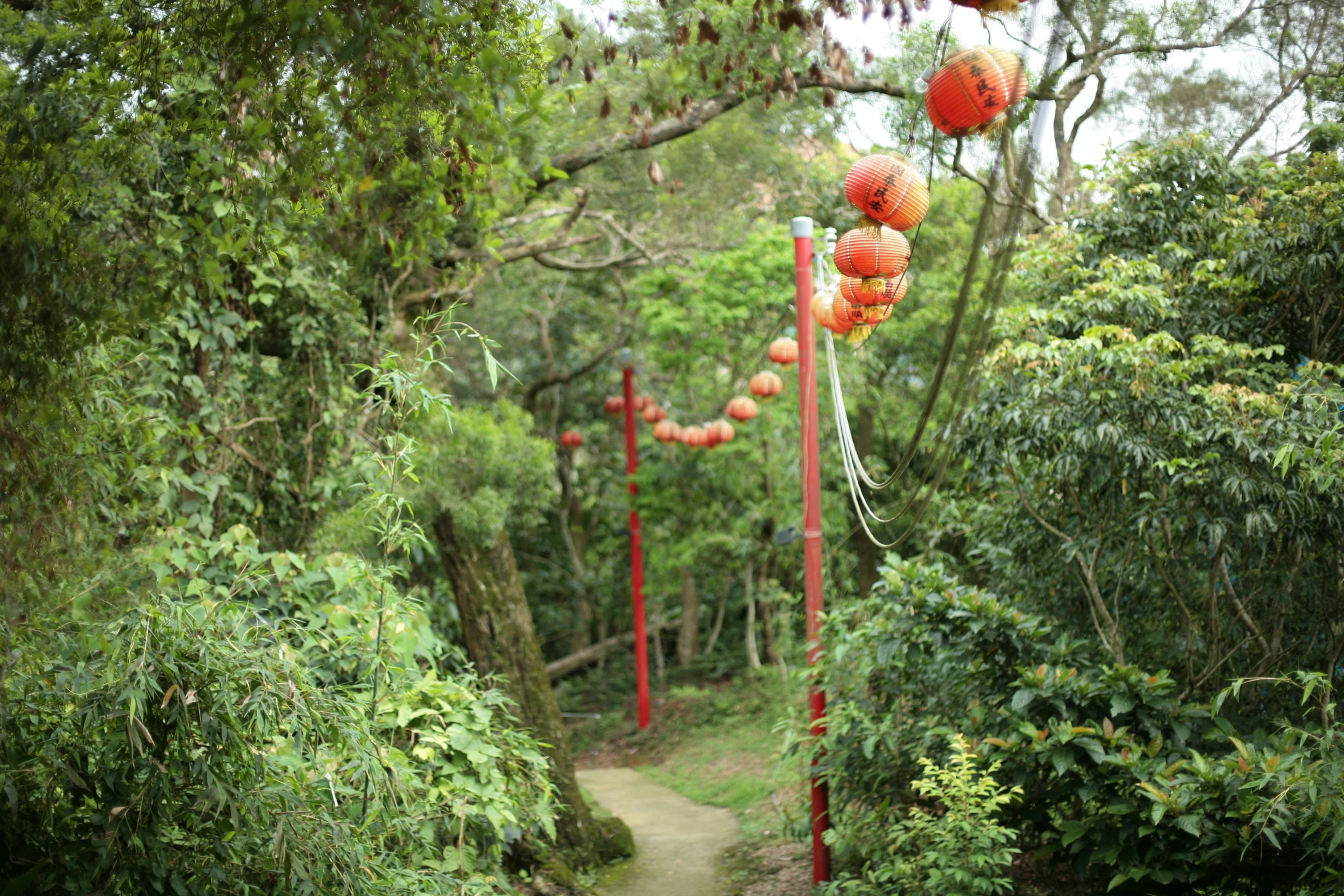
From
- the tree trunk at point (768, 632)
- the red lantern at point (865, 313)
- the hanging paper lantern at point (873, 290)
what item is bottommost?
the tree trunk at point (768, 632)

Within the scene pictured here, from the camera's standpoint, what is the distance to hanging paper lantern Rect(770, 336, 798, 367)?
7.61 m

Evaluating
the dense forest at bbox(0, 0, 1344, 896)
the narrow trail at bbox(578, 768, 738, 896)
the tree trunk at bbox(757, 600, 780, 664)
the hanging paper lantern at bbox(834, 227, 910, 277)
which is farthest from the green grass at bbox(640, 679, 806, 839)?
the hanging paper lantern at bbox(834, 227, 910, 277)

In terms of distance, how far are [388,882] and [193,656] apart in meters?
0.83

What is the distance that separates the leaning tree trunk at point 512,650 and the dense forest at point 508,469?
28 millimetres

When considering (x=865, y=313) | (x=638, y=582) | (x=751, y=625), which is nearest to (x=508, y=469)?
(x=865, y=313)

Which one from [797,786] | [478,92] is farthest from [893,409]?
[478,92]

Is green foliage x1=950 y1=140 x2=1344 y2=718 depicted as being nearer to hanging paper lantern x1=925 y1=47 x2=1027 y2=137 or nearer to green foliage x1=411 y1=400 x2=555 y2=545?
hanging paper lantern x1=925 y1=47 x2=1027 y2=137

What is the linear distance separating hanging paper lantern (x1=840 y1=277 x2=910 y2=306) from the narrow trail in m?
3.23

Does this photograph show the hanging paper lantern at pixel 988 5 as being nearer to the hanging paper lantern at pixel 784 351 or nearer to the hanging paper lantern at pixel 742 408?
the hanging paper lantern at pixel 784 351

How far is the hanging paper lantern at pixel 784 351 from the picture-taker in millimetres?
7613

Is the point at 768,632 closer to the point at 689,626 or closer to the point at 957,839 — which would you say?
the point at 689,626

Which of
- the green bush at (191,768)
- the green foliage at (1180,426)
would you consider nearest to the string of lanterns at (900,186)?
the green foliage at (1180,426)

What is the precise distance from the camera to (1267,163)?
5129 mm

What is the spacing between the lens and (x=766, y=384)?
318 inches
